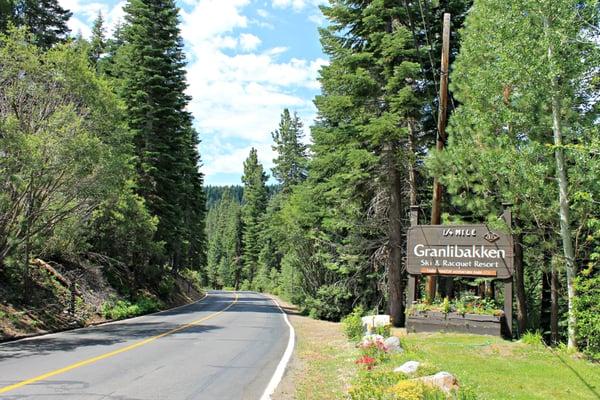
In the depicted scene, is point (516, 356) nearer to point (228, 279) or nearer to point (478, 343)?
point (478, 343)

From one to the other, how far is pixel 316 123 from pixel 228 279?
199 ft

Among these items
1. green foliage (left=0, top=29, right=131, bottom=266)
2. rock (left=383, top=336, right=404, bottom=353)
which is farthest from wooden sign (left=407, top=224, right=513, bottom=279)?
green foliage (left=0, top=29, right=131, bottom=266)

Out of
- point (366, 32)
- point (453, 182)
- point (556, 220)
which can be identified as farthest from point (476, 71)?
point (366, 32)

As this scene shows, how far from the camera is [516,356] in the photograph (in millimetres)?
9484

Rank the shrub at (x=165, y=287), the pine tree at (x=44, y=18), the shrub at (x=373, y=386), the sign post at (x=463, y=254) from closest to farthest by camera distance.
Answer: the shrub at (x=373, y=386)
the sign post at (x=463, y=254)
the shrub at (x=165, y=287)
the pine tree at (x=44, y=18)

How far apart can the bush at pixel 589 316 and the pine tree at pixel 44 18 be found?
37.7m

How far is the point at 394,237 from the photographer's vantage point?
59.6 ft

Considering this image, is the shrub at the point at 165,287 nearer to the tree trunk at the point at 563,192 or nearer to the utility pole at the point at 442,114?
the utility pole at the point at 442,114

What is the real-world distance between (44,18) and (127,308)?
28062 millimetres

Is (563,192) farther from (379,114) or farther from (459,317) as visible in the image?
(379,114)

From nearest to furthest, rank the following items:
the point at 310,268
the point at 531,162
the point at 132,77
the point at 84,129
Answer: the point at 531,162 → the point at 84,129 → the point at 132,77 → the point at 310,268

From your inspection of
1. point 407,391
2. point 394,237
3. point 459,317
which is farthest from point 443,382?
point 394,237

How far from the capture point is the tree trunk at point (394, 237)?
17.7 m

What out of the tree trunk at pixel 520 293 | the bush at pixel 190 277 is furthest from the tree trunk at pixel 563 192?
the bush at pixel 190 277
